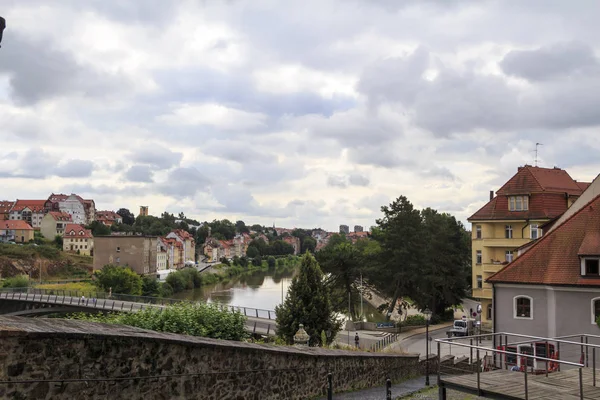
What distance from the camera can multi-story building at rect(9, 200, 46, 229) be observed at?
521ft

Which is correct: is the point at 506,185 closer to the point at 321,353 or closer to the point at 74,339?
the point at 321,353

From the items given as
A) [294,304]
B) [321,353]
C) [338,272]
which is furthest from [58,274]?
[321,353]

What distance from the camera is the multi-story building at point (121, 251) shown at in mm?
98562

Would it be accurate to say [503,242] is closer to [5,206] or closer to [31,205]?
[31,205]

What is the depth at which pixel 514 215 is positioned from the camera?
1526 inches

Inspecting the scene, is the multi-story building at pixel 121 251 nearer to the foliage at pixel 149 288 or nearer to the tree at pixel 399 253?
the foliage at pixel 149 288

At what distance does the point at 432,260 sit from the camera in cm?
4816

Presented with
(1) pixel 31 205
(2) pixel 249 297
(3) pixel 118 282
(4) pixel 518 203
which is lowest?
(2) pixel 249 297

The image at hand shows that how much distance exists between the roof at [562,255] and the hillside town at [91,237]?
85.0 meters

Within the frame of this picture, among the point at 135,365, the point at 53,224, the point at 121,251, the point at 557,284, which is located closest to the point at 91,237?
the point at 53,224

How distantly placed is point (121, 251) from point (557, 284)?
87616 millimetres

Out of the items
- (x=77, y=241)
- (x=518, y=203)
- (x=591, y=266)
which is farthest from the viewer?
(x=77, y=241)

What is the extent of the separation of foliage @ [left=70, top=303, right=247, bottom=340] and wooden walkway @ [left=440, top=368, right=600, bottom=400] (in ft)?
25.8

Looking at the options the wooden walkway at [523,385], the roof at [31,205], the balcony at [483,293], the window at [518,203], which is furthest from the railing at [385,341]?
the roof at [31,205]
